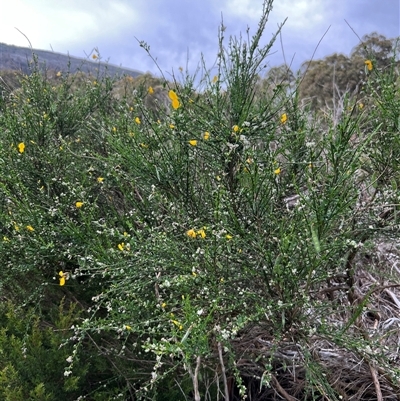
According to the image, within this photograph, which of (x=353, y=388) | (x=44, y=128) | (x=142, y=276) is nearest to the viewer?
(x=142, y=276)

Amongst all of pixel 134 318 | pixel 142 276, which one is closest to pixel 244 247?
pixel 142 276

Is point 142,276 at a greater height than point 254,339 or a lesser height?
greater

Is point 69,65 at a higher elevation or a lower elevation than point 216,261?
higher

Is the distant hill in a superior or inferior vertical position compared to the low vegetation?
superior

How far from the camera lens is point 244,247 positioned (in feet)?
6.12

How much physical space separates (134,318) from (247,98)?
133cm

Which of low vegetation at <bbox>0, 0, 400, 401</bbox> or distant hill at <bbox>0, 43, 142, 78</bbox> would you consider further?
distant hill at <bbox>0, 43, 142, 78</bbox>

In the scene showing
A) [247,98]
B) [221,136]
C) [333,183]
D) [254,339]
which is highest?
[247,98]

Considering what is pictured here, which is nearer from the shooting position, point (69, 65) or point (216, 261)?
point (216, 261)

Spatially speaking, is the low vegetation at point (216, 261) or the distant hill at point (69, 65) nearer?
the low vegetation at point (216, 261)

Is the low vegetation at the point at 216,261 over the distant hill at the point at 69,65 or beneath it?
beneath

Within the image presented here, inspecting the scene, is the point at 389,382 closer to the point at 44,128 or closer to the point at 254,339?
the point at 254,339

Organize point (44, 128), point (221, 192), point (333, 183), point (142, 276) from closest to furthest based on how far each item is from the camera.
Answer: point (333, 183), point (221, 192), point (142, 276), point (44, 128)

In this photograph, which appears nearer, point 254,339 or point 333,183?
point 333,183
